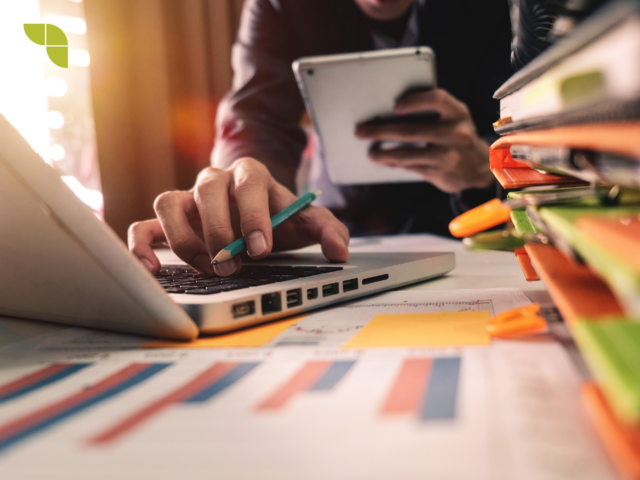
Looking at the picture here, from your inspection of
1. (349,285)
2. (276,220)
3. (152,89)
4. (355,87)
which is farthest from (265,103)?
(349,285)

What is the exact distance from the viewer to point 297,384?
260 millimetres

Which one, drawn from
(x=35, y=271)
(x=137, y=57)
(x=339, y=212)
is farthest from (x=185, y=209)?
(x=137, y=57)

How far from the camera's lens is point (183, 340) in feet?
1.18

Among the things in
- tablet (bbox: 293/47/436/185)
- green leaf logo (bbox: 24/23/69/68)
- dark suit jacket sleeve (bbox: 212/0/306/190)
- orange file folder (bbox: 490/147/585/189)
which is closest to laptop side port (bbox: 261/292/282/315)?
orange file folder (bbox: 490/147/585/189)

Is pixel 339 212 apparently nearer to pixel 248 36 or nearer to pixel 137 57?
pixel 248 36

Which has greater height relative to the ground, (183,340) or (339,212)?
(183,340)

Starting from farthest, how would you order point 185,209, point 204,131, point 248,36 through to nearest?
point 204,131
point 248,36
point 185,209

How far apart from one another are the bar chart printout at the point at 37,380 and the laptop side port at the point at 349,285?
0.22 meters

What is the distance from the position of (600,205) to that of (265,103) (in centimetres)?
109

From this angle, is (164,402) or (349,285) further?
(349,285)

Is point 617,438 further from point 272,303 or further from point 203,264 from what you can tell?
point 203,264

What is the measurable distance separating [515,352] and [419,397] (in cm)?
9

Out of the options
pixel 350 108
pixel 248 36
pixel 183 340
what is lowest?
pixel 183 340

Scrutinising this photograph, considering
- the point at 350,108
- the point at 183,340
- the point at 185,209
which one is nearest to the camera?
the point at 183,340
